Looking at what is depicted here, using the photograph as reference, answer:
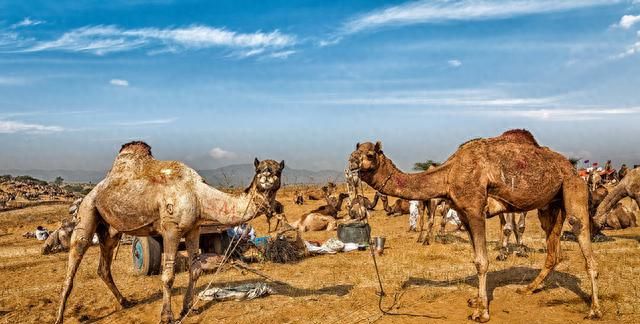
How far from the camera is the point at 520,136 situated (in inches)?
334

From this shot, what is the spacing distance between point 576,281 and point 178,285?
337 inches

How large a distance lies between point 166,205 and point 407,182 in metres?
4.01

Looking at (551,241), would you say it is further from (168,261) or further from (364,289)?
(168,261)

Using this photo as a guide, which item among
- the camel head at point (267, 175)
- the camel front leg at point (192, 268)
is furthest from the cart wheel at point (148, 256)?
the camel head at point (267, 175)

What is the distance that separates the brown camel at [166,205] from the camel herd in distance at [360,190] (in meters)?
0.02

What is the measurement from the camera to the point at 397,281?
34.0 ft

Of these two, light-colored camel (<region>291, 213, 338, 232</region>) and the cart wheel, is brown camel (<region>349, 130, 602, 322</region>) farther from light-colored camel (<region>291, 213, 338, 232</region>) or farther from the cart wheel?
light-colored camel (<region>291, 213, 338, 232</region>)

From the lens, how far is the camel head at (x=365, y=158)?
7551mm

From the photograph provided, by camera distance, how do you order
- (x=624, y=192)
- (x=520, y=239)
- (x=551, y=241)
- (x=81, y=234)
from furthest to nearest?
(x=624, y=192) → (x=520, y=239) → (x=551, y=241) → (x=81, y=234)

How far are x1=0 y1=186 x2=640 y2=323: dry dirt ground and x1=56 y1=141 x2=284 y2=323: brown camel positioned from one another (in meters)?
1.32

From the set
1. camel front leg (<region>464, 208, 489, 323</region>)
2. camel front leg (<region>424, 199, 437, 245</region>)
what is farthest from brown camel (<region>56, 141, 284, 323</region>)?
camel front leg (<region>424, 199, 437, 245</region>)

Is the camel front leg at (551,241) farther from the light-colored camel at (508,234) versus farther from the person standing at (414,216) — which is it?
the person standing at (414,216)

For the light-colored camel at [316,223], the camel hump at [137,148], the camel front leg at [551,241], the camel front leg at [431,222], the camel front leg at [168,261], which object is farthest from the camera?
the light-colored camel at [316,223]

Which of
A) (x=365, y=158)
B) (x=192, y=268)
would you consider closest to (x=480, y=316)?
(x=365, y=158)
